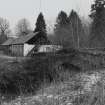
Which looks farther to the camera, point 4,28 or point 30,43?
point 4,28

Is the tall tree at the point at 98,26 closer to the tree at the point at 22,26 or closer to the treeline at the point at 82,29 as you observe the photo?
the treeline at the point at 82,29

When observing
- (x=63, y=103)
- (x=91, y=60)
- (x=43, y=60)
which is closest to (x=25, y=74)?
(x=43, y=60)

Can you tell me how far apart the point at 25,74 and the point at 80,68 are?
4354 mm

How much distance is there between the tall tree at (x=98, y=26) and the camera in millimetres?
28141

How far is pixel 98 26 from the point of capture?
28.7 meters

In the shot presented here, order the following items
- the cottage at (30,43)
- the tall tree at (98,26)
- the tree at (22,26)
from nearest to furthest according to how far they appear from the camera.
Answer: the tall tree at (98,26)
the cottage at (30,43)
the tree at (22,26)

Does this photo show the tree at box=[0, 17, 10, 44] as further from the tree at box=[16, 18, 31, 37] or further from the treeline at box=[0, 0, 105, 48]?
the treeline at box=[0, 0, 105, 48]

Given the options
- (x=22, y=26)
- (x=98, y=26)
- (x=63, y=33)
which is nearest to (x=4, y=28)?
(x=22, y=26)

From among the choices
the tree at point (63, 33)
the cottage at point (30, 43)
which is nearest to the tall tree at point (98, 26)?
the tree at point (63, 33)

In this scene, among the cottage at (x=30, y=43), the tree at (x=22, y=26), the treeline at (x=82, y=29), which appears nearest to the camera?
the treeline at (x=82, y=29)

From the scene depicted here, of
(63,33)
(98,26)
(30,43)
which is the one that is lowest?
(30,43)

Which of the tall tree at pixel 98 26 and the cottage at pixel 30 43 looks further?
the cottage at pixel 30 43

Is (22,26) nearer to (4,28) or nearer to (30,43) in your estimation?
(4,28)

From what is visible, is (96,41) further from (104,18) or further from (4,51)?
(4,51)
